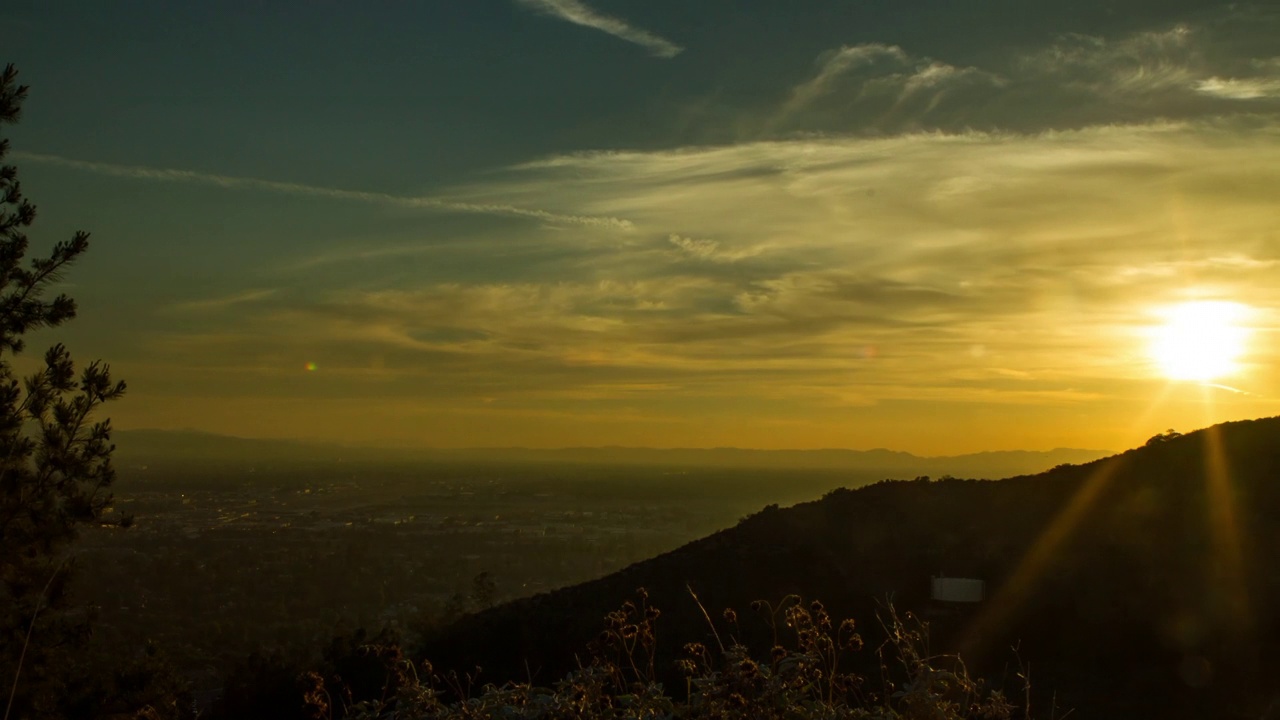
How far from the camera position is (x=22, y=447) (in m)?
12.6

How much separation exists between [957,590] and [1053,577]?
5.14 feet

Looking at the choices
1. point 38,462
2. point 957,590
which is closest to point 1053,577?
point 957,590

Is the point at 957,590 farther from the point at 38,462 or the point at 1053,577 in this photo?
the point at 38,462

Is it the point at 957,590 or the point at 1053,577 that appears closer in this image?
the point at 957,590

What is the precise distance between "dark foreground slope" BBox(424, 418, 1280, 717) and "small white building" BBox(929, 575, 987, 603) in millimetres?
314

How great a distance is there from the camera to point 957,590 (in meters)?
13.8

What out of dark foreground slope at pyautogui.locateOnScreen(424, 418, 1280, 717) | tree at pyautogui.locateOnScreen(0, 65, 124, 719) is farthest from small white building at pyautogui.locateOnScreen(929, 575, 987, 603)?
tree at pyautogui.locateOnScreen(0, 65, 124, 719)

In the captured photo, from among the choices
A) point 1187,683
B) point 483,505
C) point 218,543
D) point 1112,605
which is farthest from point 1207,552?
point 483,505

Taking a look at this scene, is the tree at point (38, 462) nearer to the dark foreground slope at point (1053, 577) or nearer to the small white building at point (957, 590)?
the dark foreground slope at point (1053, 577)

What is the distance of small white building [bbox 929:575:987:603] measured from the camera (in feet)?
44.8

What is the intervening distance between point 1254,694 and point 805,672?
280 inches

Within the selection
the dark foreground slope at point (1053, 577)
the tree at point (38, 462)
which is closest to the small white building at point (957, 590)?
the dark foreground slope at point (1053, 577)

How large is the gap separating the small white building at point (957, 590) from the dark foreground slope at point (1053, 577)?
0.31 meters

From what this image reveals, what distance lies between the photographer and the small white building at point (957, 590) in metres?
13.6
